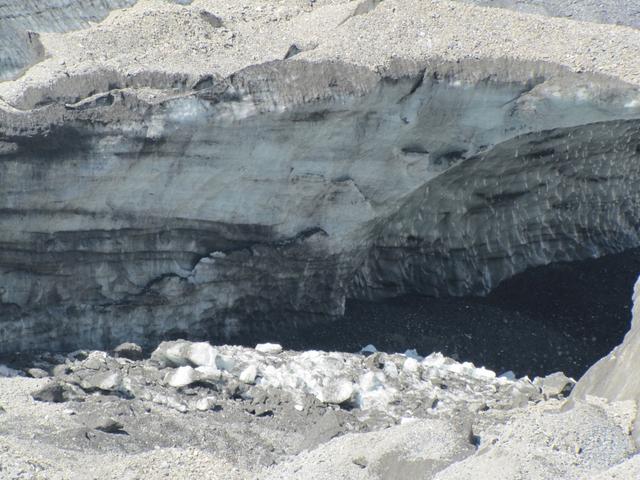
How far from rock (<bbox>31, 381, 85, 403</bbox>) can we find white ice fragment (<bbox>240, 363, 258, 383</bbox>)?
1.28 meters

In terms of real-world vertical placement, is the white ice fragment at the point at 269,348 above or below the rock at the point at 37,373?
above

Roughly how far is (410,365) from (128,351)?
7.68 ft

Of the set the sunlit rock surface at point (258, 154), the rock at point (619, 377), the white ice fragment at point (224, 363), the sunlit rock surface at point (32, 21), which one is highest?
the sunlit rock surface at point (32, 21)

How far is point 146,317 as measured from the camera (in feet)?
32.8

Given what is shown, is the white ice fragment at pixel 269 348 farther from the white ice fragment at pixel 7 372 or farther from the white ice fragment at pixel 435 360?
the white ice fragment at pixel 7 372

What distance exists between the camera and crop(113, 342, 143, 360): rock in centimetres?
938

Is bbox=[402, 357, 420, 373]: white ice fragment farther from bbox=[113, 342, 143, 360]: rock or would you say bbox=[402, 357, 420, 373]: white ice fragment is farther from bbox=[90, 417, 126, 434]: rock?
bbox=[90, 417, 126, 434]: rock

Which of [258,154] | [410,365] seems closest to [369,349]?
[410,365]

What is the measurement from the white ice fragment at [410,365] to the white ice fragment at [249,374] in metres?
1.31

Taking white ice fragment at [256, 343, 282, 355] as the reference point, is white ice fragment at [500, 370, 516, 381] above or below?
below

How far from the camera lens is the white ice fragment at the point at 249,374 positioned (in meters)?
9.08

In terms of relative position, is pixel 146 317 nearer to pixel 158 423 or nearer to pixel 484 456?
pixel 158 423

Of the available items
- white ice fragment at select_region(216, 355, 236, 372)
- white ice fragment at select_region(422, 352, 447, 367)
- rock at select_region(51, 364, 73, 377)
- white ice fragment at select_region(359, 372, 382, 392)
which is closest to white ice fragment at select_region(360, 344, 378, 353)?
white ice fragment at select_region(422, 352, 447, 367)

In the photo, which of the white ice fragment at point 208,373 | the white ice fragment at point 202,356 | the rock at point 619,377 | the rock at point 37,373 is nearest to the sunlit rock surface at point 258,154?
the rock at point 37,373
